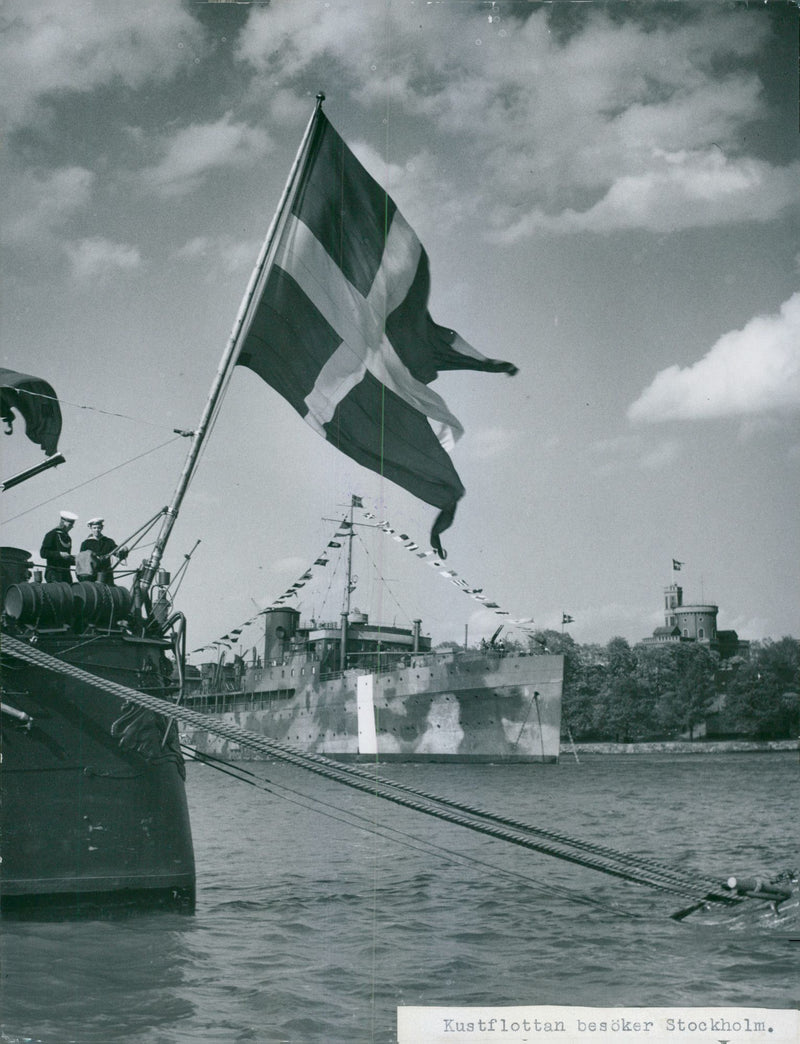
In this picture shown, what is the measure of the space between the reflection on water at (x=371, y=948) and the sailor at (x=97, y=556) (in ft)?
7.55

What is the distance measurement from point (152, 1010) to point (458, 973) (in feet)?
7.41

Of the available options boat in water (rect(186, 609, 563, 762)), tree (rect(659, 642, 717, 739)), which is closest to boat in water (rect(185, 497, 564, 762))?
boat in water (rect(186, 609, 563, 762))

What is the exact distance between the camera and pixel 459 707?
3559cm

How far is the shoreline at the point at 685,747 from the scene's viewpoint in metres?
41.8

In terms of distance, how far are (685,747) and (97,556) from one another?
133 feet

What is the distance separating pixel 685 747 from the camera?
44.8 metres

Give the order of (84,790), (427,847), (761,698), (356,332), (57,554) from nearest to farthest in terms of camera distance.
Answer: (84,790)
(57,554)
(356,332)
(427,847)
(761,698)

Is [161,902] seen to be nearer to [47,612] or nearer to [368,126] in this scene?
[47,612]

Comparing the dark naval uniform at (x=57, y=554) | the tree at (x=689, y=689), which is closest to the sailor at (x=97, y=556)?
the dark naval uniform at (x=57, y=554)

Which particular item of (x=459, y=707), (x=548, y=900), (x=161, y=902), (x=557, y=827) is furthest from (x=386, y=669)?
(x=161, y=902)

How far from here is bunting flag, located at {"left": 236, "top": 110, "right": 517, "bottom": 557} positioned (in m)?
8.18

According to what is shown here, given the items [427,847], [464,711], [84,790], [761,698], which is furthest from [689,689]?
[84,790]

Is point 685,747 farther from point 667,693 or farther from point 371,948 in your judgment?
point 371,948

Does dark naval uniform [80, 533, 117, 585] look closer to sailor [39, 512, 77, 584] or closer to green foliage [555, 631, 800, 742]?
sailor [39, 512, 77, 584]
